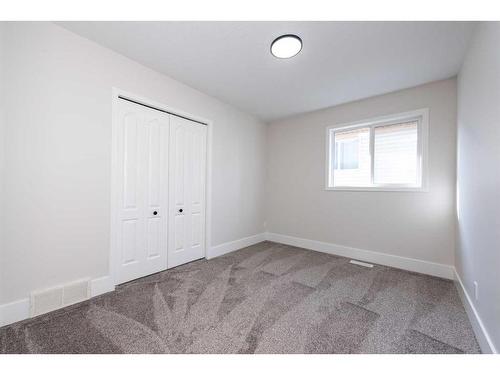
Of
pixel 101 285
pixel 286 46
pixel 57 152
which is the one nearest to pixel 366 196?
pixel 286 46

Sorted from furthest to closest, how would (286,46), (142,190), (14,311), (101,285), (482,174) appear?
(142,190) < (101,285) < (286,46) < (14,311) < (482,174)

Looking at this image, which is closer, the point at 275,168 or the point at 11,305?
the point at 11,305

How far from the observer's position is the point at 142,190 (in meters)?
2.48

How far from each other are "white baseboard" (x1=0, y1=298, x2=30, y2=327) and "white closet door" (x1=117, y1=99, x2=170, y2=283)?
720 millimetres

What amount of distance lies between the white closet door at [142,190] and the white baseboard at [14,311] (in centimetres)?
72

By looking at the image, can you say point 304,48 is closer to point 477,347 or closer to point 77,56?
point 77,56

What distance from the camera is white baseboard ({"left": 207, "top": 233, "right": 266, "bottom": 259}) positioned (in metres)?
3.28

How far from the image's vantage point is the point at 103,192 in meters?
2.14

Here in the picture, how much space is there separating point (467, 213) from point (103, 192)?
3617mm

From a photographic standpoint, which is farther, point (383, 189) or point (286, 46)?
point (383, 189)

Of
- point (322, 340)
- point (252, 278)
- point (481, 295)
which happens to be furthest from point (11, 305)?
point (481, 295)

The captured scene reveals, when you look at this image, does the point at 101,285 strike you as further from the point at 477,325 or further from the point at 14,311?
the point at 477,325

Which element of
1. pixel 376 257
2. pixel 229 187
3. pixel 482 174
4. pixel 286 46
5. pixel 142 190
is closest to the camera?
pixel 482 174

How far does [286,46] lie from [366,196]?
2.45m
